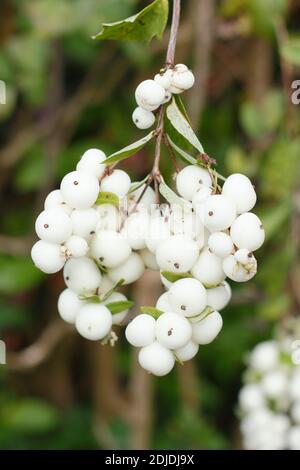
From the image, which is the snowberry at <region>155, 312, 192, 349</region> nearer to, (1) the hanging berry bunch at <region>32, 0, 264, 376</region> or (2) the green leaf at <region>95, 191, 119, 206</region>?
(1) the hanging berry bunch at <region>32, 0, 264, 376</region>

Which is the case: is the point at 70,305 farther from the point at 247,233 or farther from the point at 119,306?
the point at 247,233

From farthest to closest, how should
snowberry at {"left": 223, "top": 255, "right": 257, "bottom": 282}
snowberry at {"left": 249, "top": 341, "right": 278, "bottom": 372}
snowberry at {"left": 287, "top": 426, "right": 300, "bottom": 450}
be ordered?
1. snowberry at {"left": 249, "top": 341, "right": 278, "bottom": 372}
2. snowberry at {"left": 287, "top": 426, "right": 300, "bottom": 450}
3. snowberry at {"left": 223, "top": 255, "right": 257, "bottom": 282}

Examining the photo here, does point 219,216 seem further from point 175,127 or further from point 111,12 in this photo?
point 111,12

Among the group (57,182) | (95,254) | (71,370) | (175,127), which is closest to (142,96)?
(175,127)

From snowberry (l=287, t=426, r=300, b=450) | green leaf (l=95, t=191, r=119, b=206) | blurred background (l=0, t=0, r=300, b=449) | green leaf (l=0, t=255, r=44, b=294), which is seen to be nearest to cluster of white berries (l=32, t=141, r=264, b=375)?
green leaf (l=95, t=191, r=119, b=206)

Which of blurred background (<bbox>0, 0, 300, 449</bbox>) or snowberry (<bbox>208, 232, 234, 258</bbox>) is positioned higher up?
blurred background (<bbox>0, 0, 300, 449</bbox>)

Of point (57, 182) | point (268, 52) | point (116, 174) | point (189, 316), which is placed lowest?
point (189, 316)

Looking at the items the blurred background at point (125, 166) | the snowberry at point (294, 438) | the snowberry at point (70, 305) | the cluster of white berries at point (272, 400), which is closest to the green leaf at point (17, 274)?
the blurred background at point (125, 166)
